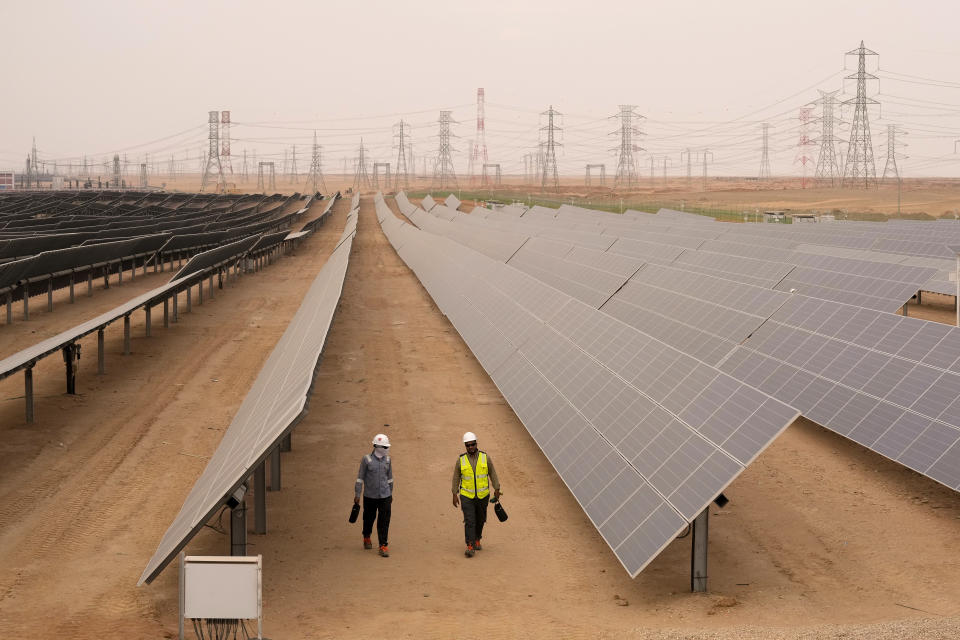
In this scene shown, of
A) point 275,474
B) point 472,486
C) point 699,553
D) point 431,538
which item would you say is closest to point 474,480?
point 472,486

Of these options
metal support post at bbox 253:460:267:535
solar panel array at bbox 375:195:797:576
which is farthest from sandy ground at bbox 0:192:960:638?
solar panel array at bbox 375:195:797:576

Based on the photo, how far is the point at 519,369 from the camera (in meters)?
18.4

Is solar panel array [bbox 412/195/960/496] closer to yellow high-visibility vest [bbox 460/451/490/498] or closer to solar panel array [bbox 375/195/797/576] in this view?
solar panel array [bbox 375/195/797/576]

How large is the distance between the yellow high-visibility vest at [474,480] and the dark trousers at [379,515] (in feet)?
2.93

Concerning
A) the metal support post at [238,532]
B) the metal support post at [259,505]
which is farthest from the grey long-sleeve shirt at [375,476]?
the metal support post at [238,532]

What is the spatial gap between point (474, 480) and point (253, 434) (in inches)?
103

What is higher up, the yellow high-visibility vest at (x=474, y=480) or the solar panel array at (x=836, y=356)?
the solar panel array at (x=836, y=356)

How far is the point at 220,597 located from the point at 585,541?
5281 mm

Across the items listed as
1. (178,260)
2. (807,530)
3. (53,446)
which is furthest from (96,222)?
(807,530)

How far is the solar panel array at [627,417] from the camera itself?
10.2 metres

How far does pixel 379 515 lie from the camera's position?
1130 cm

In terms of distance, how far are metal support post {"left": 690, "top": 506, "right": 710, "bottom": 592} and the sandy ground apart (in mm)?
190

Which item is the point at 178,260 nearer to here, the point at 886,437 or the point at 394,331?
the point at 394,331

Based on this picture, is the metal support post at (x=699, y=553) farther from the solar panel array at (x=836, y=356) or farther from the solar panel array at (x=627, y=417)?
the solar panel array at (x=836, y=356)
